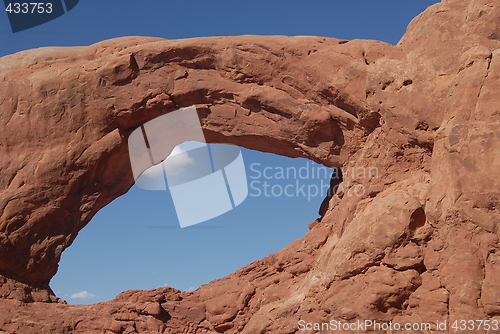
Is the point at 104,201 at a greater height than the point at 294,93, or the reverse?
the point at 294,93

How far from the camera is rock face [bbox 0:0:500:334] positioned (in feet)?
25.1

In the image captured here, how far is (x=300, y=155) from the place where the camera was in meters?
10.1

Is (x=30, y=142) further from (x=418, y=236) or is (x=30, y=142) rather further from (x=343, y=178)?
(x=418, y=236)

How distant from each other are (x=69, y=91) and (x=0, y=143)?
65.0 inches

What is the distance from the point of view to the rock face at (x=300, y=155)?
25.1 ft

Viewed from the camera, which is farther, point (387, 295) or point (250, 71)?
point (250, 71)

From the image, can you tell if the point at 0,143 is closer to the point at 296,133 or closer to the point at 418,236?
the point at 296,133

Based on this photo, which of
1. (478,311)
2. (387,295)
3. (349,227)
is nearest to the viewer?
(478,311)

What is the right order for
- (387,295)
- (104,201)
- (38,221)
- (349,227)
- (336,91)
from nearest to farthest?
(387,295) < (349,227) < (336,91) < (38,221) < (104,201)

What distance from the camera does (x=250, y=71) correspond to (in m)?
9.94

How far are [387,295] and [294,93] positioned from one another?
13.1 ft

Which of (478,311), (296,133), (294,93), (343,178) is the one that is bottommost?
(478,311)

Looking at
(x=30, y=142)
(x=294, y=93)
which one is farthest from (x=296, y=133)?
(x=30, y=142)

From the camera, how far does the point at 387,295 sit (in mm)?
7711
